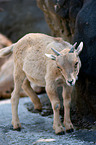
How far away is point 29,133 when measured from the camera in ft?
17.9

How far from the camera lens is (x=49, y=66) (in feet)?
17.7

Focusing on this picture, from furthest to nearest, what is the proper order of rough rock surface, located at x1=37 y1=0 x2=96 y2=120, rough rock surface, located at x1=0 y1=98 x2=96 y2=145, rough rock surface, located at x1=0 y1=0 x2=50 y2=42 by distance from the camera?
rough rock surface, located at x1=0 y1=0 x2=50 y2=42 → rough rock surface, located at x1=37 y1=0 x2=96 y2=120 → rough rock surface, located at x1=0 y1=98 x2=96 y2=145

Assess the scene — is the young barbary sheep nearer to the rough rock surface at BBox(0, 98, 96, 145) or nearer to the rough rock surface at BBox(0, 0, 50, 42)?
the rough rock surface at BBox(0, 98, 96, 145)

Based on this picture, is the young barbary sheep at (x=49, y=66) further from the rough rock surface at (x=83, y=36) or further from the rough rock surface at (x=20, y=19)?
the rough rock surface at (x=20, y=19)

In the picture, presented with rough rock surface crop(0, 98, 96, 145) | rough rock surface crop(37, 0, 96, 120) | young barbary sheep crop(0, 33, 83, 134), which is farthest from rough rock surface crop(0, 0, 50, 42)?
rough rock surface crop(0, 98, 96, 145)

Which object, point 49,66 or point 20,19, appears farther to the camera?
point 20,19

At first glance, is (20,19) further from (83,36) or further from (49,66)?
(49,66)

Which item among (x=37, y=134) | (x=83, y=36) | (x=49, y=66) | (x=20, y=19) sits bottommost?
(x=37, y=134)

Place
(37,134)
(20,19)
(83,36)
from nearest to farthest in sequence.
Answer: (37,134) → (83,36) → (20,19)

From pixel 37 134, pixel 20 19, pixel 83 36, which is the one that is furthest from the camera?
pixel 20 19

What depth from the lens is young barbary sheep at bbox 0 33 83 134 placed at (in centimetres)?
481

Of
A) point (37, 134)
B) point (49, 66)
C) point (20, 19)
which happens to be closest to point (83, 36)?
point (49, 66)

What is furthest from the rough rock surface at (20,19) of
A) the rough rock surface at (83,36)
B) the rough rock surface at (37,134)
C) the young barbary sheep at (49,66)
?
the rough rock surface at (37,134)

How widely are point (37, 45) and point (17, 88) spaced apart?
1.28 meters
